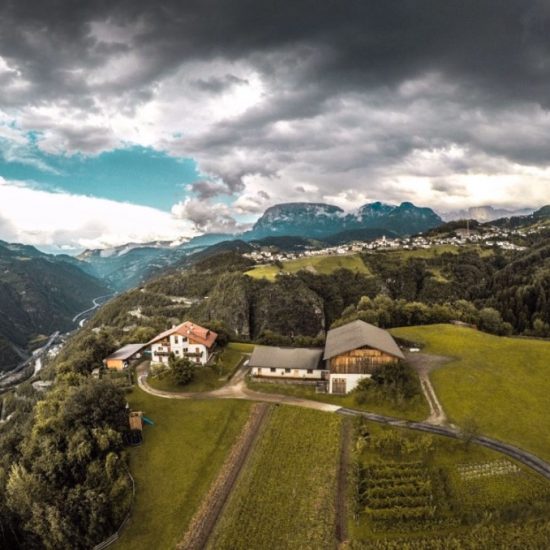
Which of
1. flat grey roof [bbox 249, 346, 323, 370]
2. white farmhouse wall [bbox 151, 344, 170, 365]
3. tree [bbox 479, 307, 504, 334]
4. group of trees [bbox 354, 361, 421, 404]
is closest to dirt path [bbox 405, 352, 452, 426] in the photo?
group of trees [bbox 354, 361, 421, 404]

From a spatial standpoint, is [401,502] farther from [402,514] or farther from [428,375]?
[428,375]

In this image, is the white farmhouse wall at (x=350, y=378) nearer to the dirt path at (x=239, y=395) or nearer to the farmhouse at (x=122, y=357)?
the dirt path at (x=239, y=395)

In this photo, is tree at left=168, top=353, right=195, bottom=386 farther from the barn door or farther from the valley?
the barn door

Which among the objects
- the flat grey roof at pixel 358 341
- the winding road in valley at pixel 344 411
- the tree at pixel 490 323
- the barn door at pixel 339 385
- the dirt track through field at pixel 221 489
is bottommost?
the dirt track through field at pixel 221 489

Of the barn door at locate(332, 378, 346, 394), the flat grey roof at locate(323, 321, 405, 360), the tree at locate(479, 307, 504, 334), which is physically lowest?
the barn door at locate(332, 378, 346, 394)

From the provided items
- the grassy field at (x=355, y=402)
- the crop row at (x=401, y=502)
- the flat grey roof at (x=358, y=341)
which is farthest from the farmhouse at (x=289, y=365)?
the crop row at (x=401, y=502)
